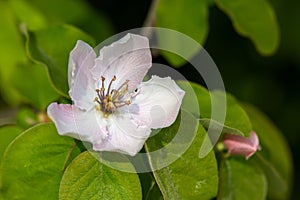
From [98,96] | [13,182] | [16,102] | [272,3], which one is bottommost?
[16,102]

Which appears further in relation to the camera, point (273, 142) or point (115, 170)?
point (273, 142)

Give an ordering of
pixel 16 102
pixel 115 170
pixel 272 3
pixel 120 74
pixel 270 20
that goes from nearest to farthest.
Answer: pixel 115 170, pixel 120 74, pixel 270 20, pixel 16 102, pixel 272 3

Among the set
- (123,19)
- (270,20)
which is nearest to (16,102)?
(123,19)

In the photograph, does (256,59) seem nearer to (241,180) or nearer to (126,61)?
(241,180)

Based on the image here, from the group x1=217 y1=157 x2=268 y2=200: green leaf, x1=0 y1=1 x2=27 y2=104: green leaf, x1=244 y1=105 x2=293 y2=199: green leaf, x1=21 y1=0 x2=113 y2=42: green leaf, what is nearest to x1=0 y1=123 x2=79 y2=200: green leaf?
x1=217 y1=157 x2=268 y2=200: green leaf

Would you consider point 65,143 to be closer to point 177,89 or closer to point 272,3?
point 177,89

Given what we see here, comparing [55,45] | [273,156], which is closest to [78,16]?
[55,45]

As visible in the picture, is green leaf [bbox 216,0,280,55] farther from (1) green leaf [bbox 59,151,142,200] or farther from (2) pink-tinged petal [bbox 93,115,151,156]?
(1) green leaf [bbox 59,151,142,200]

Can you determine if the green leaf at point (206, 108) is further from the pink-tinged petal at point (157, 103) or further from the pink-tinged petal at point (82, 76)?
the pink-tinged petal at point (82, 76)
